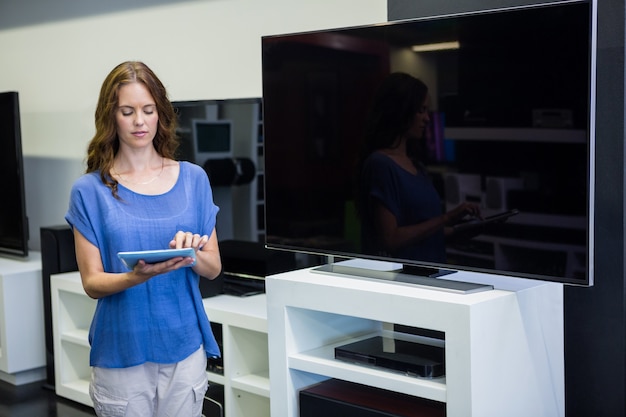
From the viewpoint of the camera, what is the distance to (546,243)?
225 cm

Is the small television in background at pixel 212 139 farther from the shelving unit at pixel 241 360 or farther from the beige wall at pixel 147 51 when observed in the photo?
the shelving unit at pixel 241 360

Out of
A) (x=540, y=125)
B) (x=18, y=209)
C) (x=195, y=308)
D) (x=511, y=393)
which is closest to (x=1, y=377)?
(x=18, y=209)

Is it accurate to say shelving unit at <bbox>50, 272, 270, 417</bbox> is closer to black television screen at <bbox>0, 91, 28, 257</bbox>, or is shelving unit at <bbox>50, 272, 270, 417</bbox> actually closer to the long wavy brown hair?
the long wavy brown hair

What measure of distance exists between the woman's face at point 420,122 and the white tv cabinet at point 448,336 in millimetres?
431

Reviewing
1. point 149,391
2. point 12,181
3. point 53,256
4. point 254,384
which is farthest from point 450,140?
point 12,181

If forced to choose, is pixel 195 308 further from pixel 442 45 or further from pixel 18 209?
pixel 18 209

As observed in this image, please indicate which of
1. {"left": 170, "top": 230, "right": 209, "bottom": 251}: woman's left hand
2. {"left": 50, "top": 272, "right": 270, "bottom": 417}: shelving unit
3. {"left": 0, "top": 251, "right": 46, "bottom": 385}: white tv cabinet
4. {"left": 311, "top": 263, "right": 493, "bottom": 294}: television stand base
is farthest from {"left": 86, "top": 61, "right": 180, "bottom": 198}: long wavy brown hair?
{"left": 0, "top": 251, "right": 46, "bottom": 385}: white tv cabinet

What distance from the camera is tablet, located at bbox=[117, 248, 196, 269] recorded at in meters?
1.91

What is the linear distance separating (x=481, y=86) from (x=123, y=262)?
3.37 ft

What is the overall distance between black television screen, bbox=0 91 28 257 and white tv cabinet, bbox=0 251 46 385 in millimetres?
230

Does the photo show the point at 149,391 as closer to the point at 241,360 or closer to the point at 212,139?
the point at 241,360

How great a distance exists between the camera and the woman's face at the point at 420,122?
7.98 ft

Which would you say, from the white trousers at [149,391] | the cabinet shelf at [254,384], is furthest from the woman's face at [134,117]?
the cabinet shelf at [254,384]

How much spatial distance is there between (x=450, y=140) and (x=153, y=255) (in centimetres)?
91
